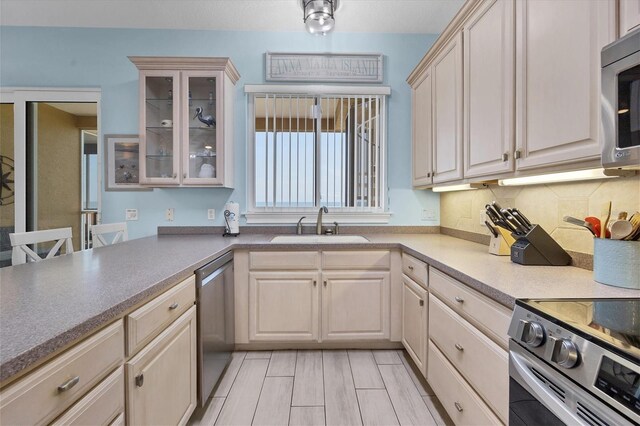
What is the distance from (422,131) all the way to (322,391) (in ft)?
6.89

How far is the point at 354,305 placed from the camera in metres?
2.32

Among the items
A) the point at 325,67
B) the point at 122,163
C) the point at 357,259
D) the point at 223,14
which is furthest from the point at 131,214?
the point at 325,67

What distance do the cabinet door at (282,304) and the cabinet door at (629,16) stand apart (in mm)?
1962

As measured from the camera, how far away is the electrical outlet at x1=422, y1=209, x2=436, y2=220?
291 cm

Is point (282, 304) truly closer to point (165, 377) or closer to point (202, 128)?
point (165, 377)

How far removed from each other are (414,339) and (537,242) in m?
0.99

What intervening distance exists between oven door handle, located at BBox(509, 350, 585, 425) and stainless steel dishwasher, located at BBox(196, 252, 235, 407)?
1402 mm

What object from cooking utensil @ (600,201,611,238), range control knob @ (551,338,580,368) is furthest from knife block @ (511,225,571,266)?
range control knob @ (551,338,580,368)

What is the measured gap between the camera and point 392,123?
290 centimetres

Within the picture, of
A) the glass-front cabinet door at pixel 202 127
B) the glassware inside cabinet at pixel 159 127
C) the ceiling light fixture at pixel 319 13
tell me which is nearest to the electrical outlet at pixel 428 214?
the ceiling light fixture at pixel 319 13

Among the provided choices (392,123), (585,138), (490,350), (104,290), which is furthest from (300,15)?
(490,350)

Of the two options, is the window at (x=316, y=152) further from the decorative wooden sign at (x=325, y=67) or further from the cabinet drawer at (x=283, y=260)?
the cabinet drawer at (x=283, y=260)

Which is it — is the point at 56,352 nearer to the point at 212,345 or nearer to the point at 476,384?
the point at 212,345

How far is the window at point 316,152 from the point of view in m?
2.85
